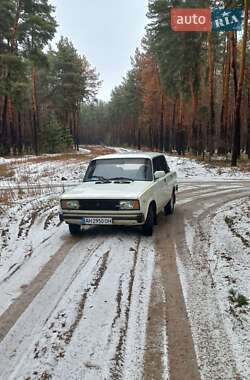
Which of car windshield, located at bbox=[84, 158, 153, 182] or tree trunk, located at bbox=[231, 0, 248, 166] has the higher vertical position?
tree trunk, located at bbox=[231, 0, 248, 166]

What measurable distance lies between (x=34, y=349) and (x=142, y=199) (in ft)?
13.1

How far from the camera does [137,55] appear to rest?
5306 centimetres

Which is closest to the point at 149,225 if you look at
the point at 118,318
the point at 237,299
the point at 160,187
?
the point at 160,187

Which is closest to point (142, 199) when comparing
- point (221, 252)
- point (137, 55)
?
point (221, 252)

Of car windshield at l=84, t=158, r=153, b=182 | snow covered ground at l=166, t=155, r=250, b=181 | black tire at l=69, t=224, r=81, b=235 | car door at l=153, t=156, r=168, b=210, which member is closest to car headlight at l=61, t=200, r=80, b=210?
black tire at l=69, t=224, r=81, b=235

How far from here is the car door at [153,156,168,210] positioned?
27.2ft

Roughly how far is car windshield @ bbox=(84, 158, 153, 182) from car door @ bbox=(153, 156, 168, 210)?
0.28m

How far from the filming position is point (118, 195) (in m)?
7.15

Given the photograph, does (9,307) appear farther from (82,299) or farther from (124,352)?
(124,352)

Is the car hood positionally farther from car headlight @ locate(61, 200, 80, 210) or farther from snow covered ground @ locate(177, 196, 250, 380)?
snow covered ground @ locate(177, 196, 250, 380)

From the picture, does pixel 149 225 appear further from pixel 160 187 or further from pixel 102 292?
pixel 102 292

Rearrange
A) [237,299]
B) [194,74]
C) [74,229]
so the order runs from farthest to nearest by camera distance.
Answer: [194,74] → [74,229] → [237,299]

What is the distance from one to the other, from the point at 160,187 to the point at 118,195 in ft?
5.82

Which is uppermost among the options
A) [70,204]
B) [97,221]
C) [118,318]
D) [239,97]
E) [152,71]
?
[152,71]
